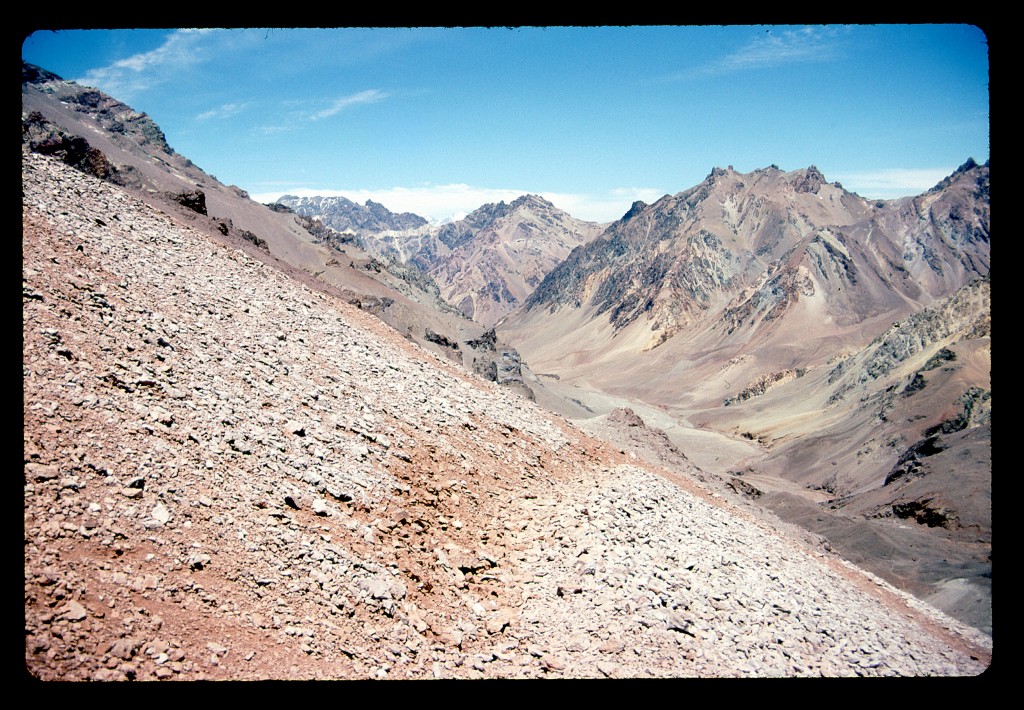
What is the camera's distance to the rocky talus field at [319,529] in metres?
4.75

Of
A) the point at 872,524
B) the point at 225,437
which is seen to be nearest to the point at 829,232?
the point at 872,524

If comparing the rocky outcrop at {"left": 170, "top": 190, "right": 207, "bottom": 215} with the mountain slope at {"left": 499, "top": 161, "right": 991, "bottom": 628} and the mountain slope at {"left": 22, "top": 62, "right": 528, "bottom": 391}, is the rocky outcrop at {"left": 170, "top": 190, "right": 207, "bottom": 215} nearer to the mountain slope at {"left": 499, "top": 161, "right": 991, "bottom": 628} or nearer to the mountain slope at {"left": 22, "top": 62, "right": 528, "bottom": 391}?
the mountain slope at {"left": 22, "top": 62, "right": 528, "bottom": 391}

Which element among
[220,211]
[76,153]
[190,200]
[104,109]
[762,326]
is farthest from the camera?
[762,326]

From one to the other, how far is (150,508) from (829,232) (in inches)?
4306

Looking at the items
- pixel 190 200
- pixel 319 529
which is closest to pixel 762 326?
pixel 190 200

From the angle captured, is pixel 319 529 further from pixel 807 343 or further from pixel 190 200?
pixel 807 343

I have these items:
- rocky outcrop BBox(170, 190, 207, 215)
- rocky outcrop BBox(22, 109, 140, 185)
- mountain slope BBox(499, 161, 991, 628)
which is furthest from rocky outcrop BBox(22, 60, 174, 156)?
rocky outcrop BBox(170, 190, 207, 215)

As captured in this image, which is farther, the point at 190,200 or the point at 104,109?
the point at 104,109

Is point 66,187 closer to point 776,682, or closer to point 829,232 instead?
point 776,682

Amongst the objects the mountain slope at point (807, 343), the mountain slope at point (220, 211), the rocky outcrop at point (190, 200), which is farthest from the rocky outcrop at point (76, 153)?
the mountain slope at point (807, 343)

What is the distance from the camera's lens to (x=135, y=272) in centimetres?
960

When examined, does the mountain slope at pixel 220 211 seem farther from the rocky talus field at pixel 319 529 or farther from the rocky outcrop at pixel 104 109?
the rocky talus field at pixel 319 529

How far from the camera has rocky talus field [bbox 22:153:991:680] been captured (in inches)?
187

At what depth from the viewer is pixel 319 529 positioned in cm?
641
